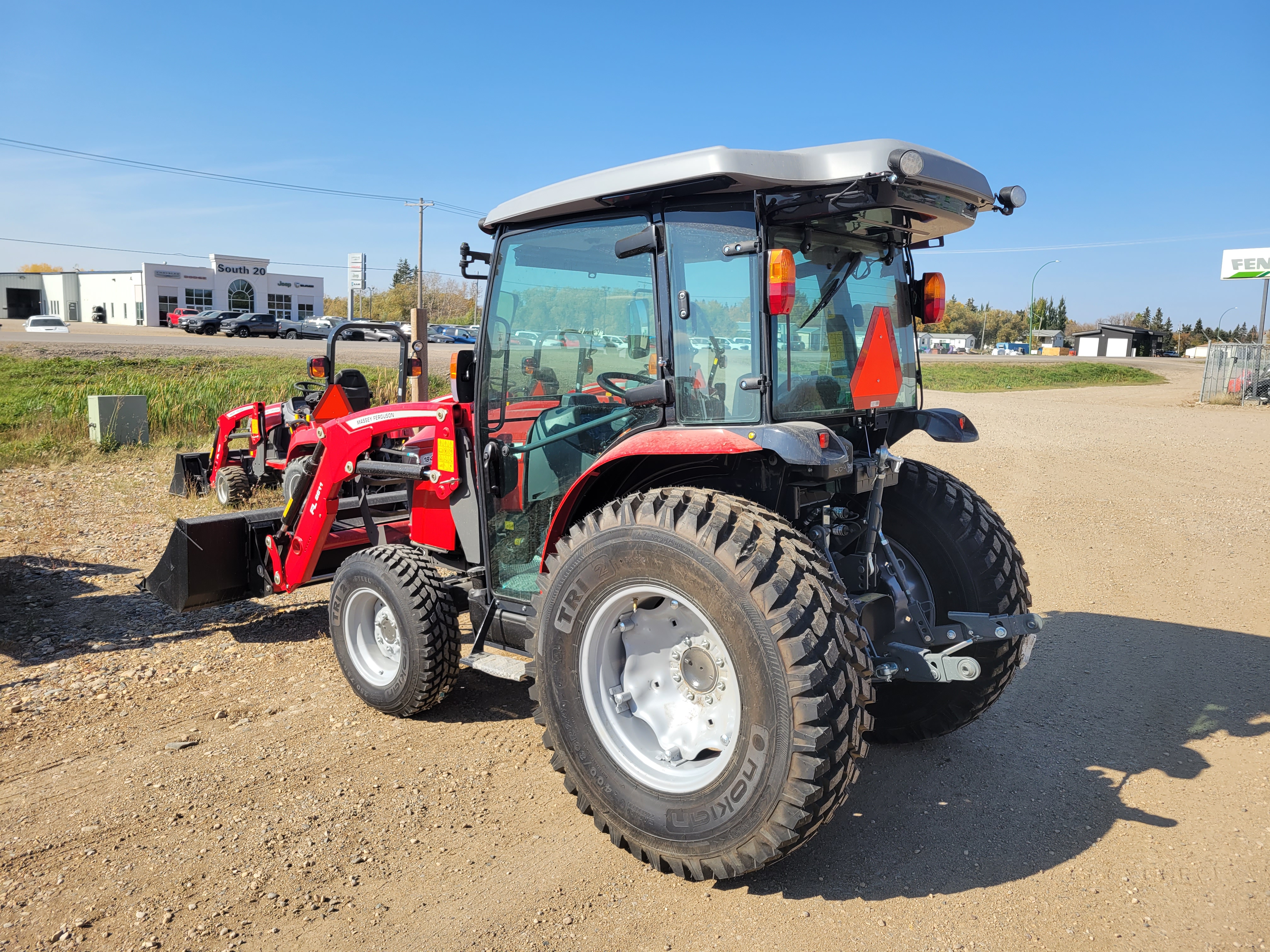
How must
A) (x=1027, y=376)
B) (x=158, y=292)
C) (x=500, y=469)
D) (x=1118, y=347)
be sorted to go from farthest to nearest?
1. (x=1118, y=347)
2. (x=158, y=292)
3. (x=1027, y=376)
4. (x=500, y=469)

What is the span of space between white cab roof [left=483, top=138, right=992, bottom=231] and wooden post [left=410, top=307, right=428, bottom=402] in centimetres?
497

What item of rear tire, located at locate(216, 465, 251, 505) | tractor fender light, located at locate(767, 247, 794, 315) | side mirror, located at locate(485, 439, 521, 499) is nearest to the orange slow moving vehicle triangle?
tractor fender light, located at locate(767, 247, 794, 315)

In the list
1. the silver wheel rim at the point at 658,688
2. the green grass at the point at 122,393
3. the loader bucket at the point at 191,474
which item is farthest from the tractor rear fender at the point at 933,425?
the green grass at the point at 122,393

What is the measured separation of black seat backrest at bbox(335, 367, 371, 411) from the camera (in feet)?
26.7

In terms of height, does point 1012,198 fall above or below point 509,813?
above

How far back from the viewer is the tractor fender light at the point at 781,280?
2891mm

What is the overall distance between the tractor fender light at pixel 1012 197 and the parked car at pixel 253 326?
1636 inches

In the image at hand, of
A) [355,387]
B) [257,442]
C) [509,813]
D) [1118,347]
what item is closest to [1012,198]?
[509,813]

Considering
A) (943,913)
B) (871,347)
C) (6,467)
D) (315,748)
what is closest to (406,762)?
(315,748)

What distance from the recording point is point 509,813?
3426 millimetres

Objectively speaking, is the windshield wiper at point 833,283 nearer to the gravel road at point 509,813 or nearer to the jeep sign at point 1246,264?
the gravel road at point 509,813

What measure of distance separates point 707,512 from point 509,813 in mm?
1536

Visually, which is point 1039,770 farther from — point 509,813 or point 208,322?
point 208,322

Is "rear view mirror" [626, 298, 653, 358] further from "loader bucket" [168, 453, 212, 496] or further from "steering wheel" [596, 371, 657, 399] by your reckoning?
"loader bucket" [168, 453, 212, 496]
